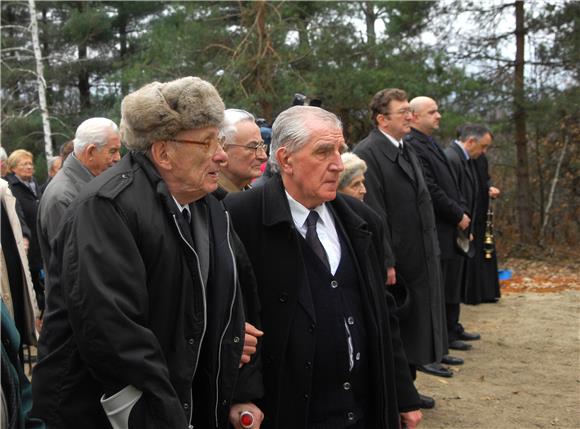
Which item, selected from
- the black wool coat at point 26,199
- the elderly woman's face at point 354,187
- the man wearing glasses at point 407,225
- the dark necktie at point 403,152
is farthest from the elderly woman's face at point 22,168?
the elderly woman's face at point 354,187

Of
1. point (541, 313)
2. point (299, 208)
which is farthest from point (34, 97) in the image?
point (299, 208)

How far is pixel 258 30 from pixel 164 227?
11272mm

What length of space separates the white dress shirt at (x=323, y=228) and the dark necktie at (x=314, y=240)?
2 cm

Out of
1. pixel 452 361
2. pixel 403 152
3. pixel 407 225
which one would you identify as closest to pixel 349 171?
pixel 407 225

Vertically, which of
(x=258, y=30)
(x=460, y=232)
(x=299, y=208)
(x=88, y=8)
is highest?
(x=88, y=8)

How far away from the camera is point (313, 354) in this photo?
270cm

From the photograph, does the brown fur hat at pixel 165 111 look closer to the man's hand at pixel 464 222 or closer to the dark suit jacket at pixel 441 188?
the dark suit jacket at pixel 441 188

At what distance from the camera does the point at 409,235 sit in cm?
540

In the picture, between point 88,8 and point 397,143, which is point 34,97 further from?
point 397,143

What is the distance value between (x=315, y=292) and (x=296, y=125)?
657mm

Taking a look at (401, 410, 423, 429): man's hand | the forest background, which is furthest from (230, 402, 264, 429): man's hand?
the forest background

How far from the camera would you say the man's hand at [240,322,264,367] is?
8.34 feet

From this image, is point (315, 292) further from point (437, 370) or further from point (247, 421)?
point (437, 370)

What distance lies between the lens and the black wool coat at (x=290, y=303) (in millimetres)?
2705
